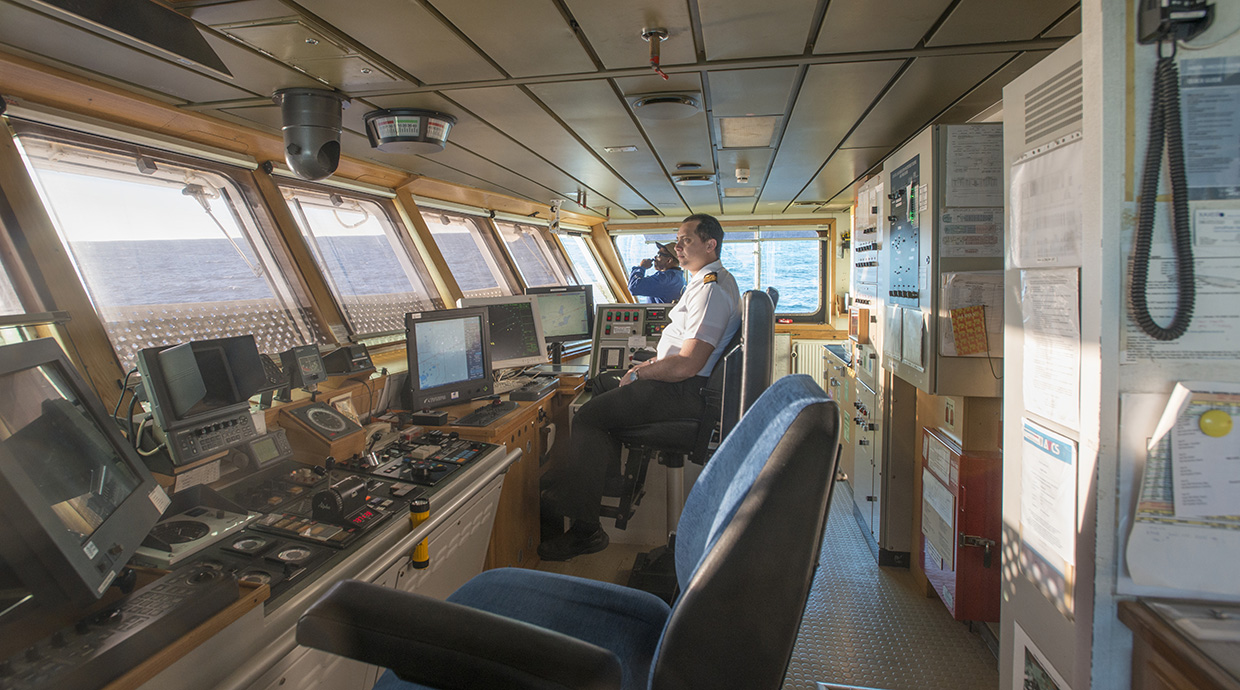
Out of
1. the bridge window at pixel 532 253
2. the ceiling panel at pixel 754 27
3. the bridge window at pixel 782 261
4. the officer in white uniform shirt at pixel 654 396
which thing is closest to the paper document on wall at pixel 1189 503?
the ceiling panel at pixel 754 27

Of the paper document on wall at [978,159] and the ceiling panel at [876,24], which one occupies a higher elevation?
the ceiling panel at [876,24]

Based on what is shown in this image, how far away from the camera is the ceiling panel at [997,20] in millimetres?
1456

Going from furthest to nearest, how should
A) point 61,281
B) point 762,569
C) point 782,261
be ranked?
point 782,261 < point 61,281 < point 762,569

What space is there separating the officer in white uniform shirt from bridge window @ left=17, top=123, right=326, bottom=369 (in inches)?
62.1

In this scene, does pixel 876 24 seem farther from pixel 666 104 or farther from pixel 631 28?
pixel 666 104

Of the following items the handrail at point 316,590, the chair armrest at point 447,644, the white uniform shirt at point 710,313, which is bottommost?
the handrail at point 316,590

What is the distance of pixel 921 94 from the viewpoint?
7.30 ft

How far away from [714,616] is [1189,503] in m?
0.82

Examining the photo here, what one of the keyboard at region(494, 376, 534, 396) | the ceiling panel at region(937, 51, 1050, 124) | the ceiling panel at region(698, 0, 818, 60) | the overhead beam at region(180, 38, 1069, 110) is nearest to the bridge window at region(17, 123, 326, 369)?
the overhead beam at region(180, 38, 1069, 110)

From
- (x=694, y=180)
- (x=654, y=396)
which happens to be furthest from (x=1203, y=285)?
(x=694, y=180)

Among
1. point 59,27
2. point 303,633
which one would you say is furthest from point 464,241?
point 303,633

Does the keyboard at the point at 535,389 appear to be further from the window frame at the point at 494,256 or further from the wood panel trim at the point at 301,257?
the window frame at the point at 494,256

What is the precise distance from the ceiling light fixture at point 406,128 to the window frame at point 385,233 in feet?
3.53

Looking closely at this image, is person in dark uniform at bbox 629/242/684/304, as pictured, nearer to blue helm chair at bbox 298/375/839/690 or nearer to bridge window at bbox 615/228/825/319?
bridge window at bbox 615/228/825/319
